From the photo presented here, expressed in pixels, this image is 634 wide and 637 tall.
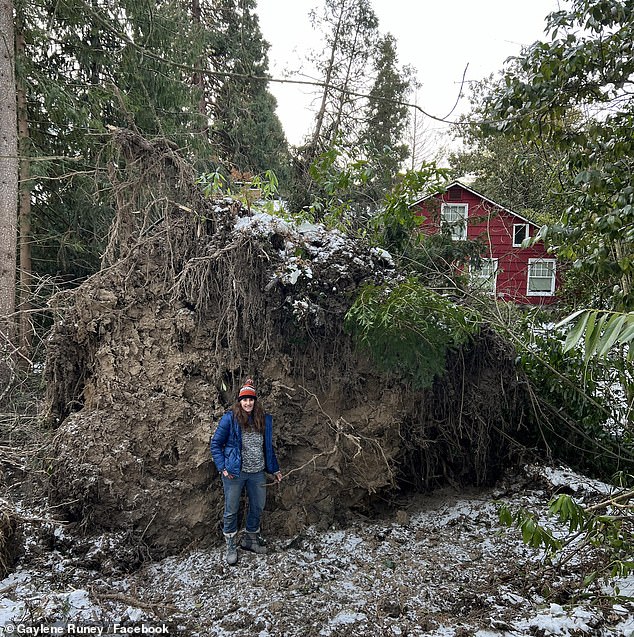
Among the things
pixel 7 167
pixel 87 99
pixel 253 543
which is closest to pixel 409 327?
pixel 253 543

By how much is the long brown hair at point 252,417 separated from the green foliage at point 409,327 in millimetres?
1329

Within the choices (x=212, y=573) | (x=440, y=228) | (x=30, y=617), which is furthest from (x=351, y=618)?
(x=440, y=228)

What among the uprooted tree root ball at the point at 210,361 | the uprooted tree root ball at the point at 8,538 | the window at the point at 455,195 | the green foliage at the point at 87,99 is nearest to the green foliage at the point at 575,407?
the uprooted tree root ball at the point at 210,361

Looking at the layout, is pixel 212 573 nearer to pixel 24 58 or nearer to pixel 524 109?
pixel 524 109

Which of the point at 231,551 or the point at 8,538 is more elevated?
the point at 8,538

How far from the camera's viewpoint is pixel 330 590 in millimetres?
3979

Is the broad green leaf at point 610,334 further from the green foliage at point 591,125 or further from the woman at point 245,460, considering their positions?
the woman at point 245,460

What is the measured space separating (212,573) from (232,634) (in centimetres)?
86

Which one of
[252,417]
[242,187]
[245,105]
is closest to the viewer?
[252,417]

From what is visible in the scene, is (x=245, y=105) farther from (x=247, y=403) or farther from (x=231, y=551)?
(x=231, y=551)

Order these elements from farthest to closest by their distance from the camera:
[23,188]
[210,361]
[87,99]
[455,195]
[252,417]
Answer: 1. [455,195]
2. [87,99]
3. [23,188]
4. [210,361]
5. [252,417]

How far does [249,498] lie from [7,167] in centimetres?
694

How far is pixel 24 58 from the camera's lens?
8086mm

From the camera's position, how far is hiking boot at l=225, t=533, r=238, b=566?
436cm
